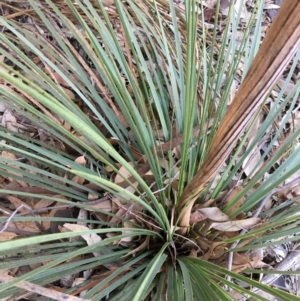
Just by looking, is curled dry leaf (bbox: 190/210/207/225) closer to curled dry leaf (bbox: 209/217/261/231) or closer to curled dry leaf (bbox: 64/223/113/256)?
curled dry leaf (bbox: 209/217/261/231)

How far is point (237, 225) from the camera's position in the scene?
2.30 feet

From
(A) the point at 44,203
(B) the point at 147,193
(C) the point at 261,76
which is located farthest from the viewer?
(A) the point at 44,203

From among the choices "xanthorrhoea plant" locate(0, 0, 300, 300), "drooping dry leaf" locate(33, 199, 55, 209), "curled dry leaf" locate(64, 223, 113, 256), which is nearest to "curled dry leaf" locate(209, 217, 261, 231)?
"xanthorrhoea plant" locate(0, 0, 300, 300)

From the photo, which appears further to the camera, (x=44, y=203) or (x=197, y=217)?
(x=44, y=203)

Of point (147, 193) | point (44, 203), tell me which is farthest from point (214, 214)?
point (44, 203)

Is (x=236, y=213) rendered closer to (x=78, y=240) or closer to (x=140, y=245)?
(x=140, y=245)

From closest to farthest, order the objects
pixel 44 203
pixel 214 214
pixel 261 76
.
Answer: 1. pixel 261 76
2. pixel 214 214
3. pixel 44 203

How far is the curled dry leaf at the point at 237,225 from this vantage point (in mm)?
696

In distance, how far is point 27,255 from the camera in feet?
2.20

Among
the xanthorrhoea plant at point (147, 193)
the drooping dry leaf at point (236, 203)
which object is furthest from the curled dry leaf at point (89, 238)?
the drooping dry leaf at point (236, 203)

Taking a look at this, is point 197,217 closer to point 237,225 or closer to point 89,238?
point 237,225

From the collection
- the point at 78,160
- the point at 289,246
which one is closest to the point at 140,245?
the point at 78,160

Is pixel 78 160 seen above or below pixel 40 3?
below

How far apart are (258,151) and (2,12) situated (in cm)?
69
